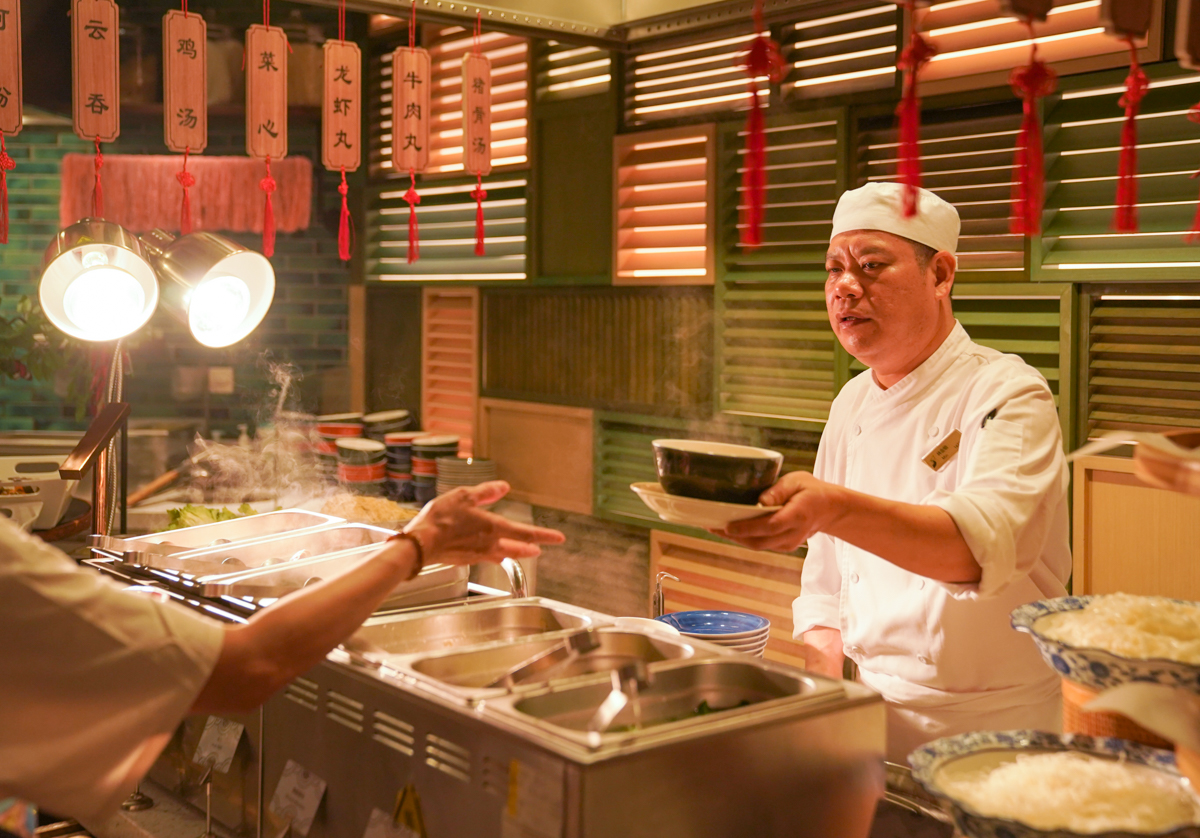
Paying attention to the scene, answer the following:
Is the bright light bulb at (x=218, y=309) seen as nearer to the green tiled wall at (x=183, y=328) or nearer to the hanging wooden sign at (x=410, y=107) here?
Answer: the hanging wooden sign at (x=410, y=107)

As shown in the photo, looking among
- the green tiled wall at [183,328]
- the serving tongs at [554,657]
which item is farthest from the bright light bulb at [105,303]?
the green tiled wall at [183,328]

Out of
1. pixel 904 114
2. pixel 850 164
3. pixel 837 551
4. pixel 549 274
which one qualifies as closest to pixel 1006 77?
pixel 850 164

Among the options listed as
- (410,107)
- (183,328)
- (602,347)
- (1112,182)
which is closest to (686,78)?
(602,347)

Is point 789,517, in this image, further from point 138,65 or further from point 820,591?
point 138,65

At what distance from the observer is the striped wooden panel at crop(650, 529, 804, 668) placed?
407 centimetres

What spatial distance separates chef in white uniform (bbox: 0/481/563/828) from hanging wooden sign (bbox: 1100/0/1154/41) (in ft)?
4.42

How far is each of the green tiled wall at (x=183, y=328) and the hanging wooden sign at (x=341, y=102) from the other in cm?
257

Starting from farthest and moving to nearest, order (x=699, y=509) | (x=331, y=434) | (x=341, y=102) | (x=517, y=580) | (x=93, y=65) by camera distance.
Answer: (x=331, y=434) → (x=341, y=102) → (x=93, y=65) → (x=517, y=580) → (x=699, y=509)

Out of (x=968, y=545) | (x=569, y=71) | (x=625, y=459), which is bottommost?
(x=625, y=459)

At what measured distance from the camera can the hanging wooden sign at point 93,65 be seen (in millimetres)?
2969

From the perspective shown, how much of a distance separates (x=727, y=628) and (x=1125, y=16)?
1.32 m

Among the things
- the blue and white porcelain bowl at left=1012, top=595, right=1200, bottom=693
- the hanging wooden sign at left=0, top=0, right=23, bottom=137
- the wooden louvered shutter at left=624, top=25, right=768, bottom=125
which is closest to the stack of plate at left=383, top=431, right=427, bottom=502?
the wooden louvered shutter at left=624, top=25, right=768, bottom=125

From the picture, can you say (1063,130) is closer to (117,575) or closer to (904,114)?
(904,114)

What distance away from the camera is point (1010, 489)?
200 centimetres
